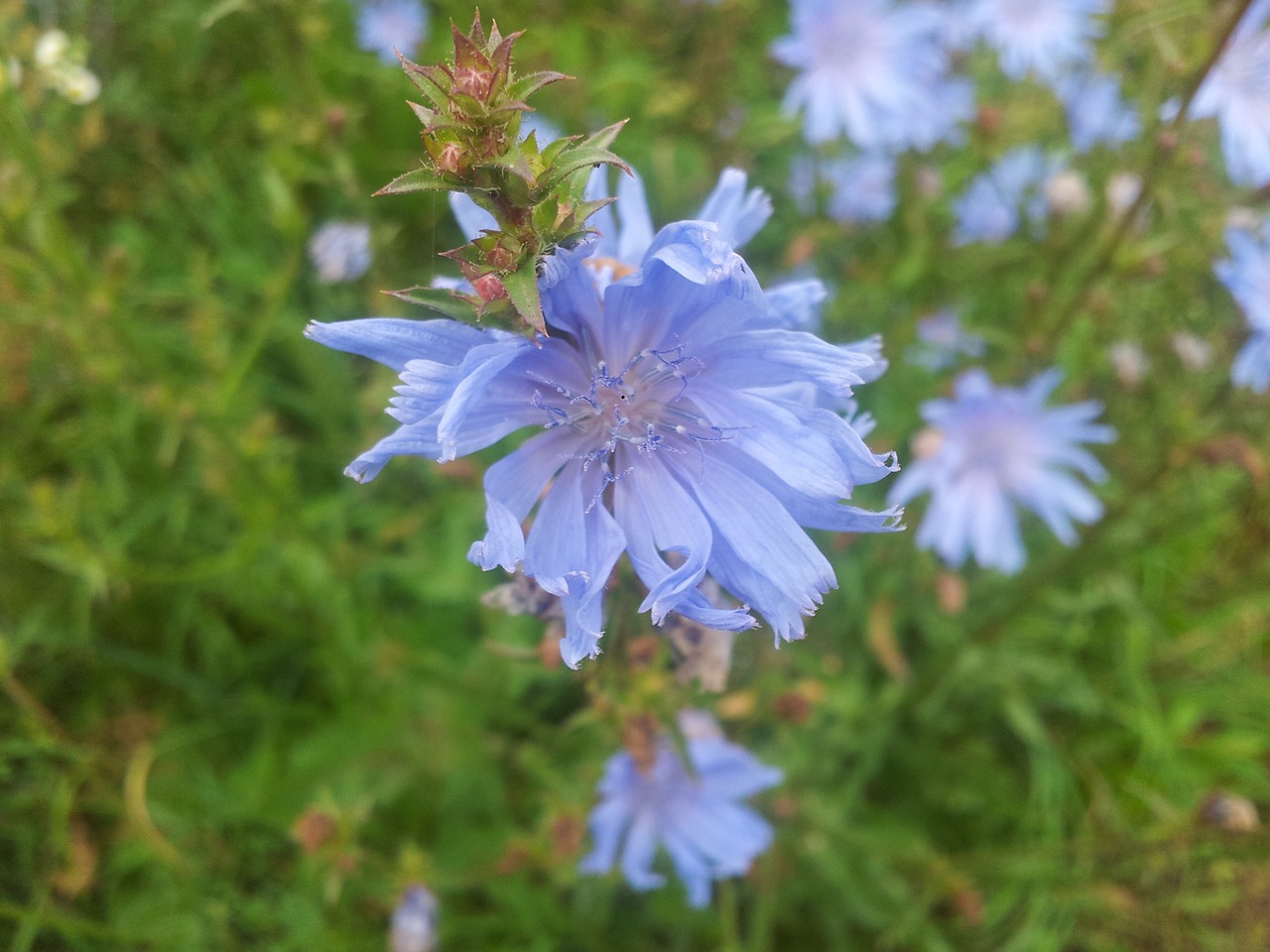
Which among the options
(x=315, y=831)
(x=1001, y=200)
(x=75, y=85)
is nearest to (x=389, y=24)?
(x=75, y=85)

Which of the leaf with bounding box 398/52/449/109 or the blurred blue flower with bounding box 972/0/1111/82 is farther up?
the blurred blue flower with bounding box 972/0/1111/82

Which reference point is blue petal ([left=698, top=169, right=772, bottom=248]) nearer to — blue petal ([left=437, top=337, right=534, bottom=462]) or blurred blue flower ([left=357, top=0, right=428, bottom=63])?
blue petal ([left=437, top=337, right=534, bottom=462])

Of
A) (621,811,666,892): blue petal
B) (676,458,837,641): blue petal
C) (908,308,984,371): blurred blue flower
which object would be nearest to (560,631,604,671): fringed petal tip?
(676,458,837,641): blue petal

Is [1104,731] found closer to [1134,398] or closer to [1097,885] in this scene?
[1097,885]

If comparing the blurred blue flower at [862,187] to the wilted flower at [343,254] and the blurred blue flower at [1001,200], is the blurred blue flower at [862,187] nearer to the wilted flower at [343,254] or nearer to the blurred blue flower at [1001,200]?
the blurred blue flower at [1001,200]


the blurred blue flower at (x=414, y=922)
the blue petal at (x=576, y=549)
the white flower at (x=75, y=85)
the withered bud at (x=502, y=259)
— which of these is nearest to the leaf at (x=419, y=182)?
the withered bud at (x=502, y=259)

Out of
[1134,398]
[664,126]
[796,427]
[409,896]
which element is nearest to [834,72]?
[664,126]

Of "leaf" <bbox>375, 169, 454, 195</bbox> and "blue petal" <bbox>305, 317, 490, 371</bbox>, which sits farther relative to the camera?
"blue petal" <bbox>305, 317, 490, 371</bbox>

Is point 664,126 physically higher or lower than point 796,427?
higher
